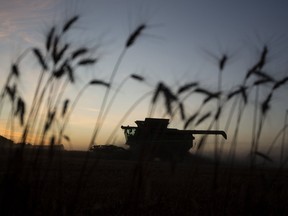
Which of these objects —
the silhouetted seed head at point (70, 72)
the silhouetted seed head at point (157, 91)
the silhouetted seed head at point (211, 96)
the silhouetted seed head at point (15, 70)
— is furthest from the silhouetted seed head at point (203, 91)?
the silhouetted seed head at point (15, 70)

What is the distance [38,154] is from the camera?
3.32 m

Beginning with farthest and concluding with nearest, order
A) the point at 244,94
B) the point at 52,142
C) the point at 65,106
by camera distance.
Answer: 1. the point at 244,94
2. the point at 65,106
3. the point at 52,142

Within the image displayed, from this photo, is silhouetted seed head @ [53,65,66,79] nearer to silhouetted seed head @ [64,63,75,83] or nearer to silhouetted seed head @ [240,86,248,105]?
silhouetted seed head @ [64,63,75,83]

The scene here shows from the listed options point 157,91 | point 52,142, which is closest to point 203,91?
point 157,91

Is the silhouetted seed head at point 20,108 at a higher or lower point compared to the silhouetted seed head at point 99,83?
lower

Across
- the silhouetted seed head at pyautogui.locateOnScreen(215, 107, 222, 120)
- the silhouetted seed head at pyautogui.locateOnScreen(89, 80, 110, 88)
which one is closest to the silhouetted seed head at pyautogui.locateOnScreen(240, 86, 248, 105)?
the silhouetted seed head at pyautogui.locateOnScreen(215, 107, 222, 120)

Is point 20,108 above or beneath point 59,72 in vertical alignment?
beneath

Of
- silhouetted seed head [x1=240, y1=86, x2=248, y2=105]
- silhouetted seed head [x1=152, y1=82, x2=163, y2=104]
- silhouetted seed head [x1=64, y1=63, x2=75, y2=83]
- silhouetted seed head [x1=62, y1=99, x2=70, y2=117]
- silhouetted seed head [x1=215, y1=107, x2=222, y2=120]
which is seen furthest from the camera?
silhouetted seed head [x1=240, y1=86, x2=248, y2=105]

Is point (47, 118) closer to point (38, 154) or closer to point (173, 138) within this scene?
point (38, 154)

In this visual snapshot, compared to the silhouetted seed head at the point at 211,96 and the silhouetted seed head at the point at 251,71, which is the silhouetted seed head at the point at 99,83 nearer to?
the silhouetted seed head at the point at 211,96

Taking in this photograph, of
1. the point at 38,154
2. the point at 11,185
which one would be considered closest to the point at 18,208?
the point at 11,185

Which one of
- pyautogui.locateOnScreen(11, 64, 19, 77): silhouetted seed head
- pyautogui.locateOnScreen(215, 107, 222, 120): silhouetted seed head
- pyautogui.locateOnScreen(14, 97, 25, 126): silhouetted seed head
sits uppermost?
pyautogui.locateOnScreen(11, 64, 19, 77): silhouetted seed head

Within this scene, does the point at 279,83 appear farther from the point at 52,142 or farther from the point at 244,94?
the point at 52,142

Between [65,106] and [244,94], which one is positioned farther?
[244,94]
